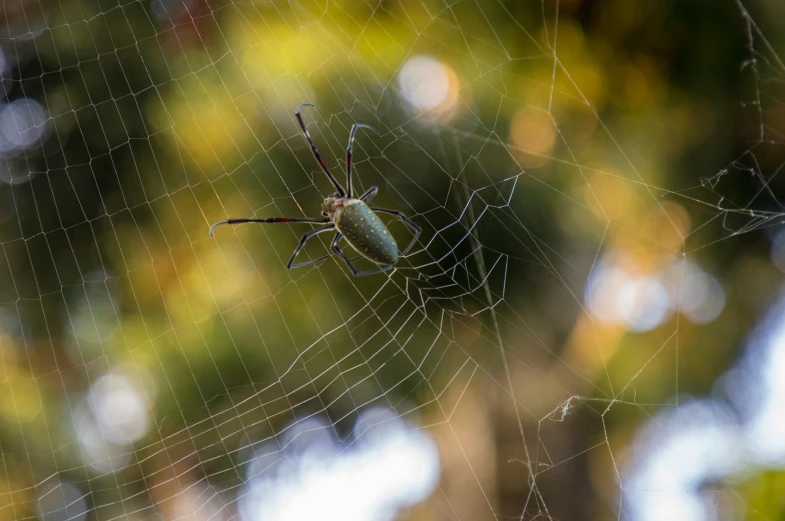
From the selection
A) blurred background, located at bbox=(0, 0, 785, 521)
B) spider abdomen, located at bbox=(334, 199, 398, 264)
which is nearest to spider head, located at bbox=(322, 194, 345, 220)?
spider abdomen, located at bbox=(334, 199, 398, 264)

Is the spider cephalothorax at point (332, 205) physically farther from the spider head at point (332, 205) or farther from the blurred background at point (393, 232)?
the blurred background at point (393, 232)

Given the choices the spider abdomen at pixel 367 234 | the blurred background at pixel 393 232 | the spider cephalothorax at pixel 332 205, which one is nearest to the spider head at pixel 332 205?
the spider cephalothorax at pixel 332 205

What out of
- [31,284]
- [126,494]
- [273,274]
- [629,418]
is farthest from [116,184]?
[629,418]

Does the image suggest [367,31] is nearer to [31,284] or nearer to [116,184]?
[116,184]

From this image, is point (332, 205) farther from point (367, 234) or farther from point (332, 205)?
point (367, 234)

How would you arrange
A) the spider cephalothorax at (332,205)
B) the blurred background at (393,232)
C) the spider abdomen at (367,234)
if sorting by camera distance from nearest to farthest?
the spider abdomen at (367,234)
the spider cephalothorax at (332,205)
the blurred background at (393,232)

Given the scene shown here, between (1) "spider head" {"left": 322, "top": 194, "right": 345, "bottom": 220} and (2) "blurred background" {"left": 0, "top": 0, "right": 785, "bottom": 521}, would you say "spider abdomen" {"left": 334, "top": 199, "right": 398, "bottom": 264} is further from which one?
(2) "blurred background" {"left": 0, "top": 0, "right": 785, "bottom": 521}
